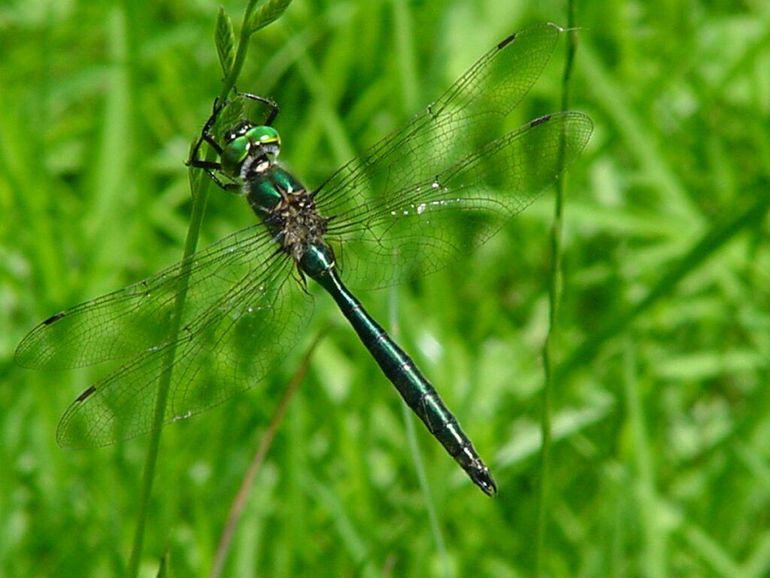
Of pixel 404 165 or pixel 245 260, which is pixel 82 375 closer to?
pixel 245 260

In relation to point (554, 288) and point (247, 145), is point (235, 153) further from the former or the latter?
point (554, 288)

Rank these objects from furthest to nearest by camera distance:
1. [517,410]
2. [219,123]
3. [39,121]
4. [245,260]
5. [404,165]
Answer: [39,121], [517,410], [404,165], [245,260], [219,123]

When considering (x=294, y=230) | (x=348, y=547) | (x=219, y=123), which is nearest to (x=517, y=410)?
(x=348, y=547)

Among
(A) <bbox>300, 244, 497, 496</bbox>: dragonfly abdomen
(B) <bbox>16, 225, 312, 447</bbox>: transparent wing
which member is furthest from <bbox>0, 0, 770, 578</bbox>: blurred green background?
(B) <bbox>16, 225, 312, 447</bbox>: transparent wing

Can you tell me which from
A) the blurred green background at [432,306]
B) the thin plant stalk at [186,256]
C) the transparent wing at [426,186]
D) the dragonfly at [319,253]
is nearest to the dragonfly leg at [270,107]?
the dragonfly at [319,253]

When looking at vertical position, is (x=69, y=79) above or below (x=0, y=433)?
above

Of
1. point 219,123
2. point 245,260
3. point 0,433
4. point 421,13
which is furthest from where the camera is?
point 421,13

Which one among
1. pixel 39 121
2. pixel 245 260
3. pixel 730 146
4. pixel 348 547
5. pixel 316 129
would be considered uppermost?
pixel 39 121

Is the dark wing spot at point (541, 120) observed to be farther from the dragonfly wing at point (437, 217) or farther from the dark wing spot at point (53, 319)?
the dark wing spot at point (53, 319)

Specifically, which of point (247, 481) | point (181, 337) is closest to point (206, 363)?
point (181, 337)
